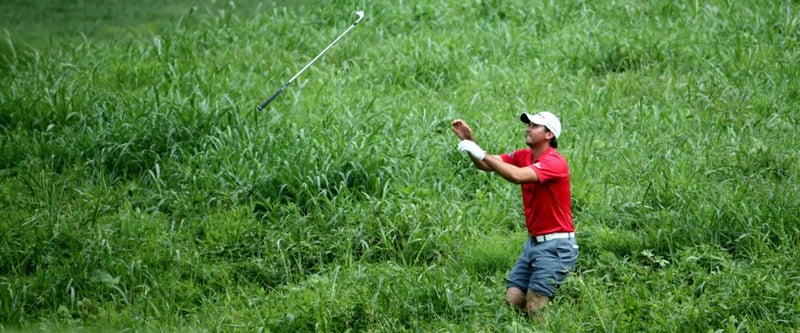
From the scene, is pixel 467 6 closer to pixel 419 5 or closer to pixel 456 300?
pixel 419 5

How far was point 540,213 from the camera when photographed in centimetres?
618

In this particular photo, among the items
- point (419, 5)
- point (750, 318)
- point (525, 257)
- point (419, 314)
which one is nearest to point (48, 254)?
point (419, 314)

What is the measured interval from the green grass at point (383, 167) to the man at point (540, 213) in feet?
0.60

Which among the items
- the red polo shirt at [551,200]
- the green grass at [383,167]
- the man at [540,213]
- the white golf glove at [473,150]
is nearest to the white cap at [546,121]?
the man at [540,213]

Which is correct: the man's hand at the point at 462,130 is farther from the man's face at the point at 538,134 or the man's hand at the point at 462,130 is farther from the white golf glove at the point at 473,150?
the man's face at the point at 538,134

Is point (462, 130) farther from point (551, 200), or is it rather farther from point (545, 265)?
point (545, 265)

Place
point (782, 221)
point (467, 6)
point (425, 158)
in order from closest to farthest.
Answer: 1. point (782, 221)
2. point (425, 158)
3. point (467, 6)

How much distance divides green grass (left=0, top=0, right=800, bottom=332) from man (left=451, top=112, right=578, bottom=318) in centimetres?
18

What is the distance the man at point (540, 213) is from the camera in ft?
19.8

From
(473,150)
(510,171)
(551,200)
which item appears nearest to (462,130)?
(473,150)

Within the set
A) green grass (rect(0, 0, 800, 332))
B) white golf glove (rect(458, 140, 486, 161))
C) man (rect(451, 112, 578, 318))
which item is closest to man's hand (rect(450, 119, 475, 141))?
man (rect(451, 112, 578, 318))

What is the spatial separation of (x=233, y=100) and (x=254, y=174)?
5.10 feet

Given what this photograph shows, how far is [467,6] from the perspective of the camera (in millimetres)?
12070

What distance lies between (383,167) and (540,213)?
2142mm
